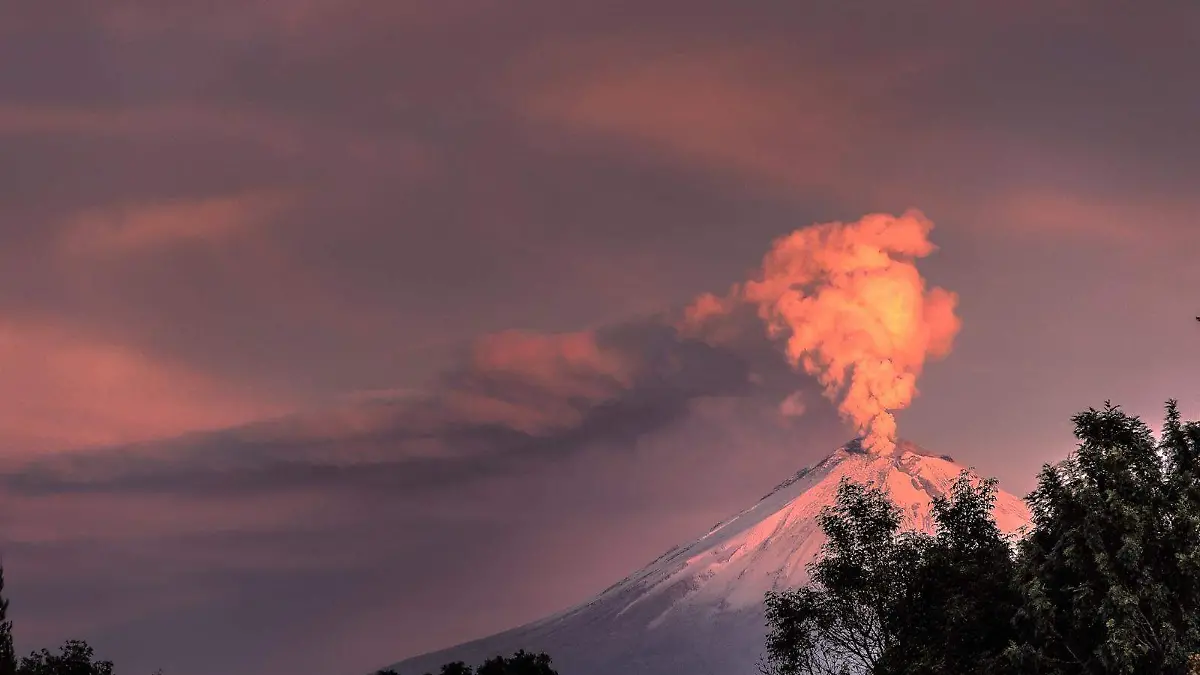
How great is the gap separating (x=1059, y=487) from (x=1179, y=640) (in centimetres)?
807

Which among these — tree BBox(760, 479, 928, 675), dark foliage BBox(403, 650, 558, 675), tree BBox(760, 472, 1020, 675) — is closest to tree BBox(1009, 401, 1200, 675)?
tree BBox(760, 472, 1020, 675)

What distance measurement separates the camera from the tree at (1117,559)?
51594 millimetres

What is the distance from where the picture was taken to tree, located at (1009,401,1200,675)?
51.6 metres

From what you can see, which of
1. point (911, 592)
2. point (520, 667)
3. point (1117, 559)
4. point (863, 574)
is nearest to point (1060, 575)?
point (1117, 559)

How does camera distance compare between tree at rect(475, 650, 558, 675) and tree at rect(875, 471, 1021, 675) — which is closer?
tree at rect(875, 471, 1021, 675)

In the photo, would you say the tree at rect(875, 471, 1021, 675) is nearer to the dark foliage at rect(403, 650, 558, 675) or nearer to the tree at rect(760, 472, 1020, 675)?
the tree at rect(760, 472, 1020, 675)

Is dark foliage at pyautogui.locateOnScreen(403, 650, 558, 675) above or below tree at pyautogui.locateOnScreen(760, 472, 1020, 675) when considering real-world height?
above

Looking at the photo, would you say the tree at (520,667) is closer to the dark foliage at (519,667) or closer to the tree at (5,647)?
the dark foliage at (519,667)

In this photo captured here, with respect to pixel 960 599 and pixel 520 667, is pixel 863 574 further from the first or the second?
pixel 520 667

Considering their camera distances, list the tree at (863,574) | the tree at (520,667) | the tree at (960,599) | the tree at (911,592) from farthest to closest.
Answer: the tree at (520,667) < the tree at (863,574) < the tree at (911,592) < the tree at (960,599)

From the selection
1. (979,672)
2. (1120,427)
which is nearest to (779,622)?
(979,672)

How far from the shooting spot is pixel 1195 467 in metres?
55.8

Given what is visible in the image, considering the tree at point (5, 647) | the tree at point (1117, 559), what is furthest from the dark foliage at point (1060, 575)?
the tree at point (5, 647)

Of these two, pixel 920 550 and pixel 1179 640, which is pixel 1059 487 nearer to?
pixel 1179 640
